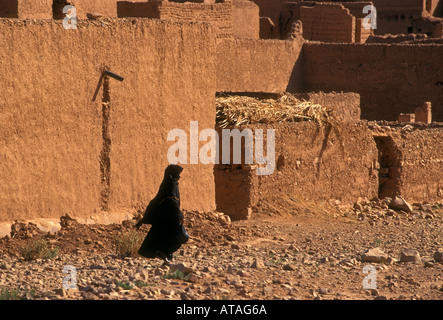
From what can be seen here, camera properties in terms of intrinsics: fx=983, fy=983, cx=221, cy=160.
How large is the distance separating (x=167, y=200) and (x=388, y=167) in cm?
760

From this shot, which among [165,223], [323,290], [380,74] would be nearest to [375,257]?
[323,290]

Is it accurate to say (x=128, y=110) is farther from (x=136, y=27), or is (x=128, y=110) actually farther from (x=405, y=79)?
(x=405, y=79)

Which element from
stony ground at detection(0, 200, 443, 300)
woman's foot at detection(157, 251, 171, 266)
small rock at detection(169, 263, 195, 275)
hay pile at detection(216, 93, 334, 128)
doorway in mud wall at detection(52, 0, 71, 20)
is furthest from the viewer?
hay pile at detection(216, 93, 334, 128)

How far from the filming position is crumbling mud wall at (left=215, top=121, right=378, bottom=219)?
1371 centimetres

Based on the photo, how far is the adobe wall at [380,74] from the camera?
904 inches

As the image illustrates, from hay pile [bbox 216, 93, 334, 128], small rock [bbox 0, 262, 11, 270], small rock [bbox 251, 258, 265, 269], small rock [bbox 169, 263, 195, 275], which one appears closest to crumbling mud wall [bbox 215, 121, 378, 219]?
hay pile [bbox 216, 93, 334, 128]

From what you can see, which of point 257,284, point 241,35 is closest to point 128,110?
point 257,284

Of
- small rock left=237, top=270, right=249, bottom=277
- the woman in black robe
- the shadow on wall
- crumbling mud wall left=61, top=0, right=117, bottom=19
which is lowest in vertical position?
small rock left=237, top=270, right=249, bottom=277

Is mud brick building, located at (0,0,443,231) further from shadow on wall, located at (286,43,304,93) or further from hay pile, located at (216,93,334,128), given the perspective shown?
shadow on wall, located at (286,43,304,93)

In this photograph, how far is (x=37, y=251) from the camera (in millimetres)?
9633

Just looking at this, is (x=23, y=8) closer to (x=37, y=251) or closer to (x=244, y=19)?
(x=37, y=251)

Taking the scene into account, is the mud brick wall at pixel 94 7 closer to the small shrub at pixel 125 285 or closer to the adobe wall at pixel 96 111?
the adobe wall at pixel 96 111

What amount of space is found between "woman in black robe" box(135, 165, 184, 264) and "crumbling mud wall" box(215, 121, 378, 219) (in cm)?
385

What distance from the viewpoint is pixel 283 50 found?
23.1 metres
